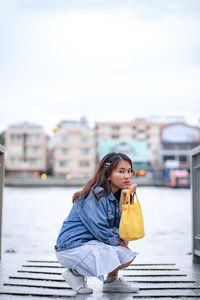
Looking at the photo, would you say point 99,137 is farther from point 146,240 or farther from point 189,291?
point 189,291

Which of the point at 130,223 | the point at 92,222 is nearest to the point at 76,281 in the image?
the point at 92,222

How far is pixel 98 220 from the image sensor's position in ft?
10.4

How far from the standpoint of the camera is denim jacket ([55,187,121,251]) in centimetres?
321

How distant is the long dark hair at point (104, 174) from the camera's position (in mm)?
3361

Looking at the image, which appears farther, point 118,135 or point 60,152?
point 118,135

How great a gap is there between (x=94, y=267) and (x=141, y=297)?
0.45m

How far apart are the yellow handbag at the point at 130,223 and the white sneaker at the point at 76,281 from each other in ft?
1.59

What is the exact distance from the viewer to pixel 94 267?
3.19 metres

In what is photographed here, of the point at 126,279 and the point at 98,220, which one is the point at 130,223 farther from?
the point at 126,279

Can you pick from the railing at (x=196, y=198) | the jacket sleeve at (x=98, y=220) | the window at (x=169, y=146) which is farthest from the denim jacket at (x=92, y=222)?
the window at (x=169, y=146)

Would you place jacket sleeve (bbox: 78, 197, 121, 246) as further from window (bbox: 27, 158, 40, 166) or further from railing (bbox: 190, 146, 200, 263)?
window (bbox: 27, 158, 40, 166)

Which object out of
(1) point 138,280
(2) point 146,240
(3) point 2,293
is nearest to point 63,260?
(3) point 2,293

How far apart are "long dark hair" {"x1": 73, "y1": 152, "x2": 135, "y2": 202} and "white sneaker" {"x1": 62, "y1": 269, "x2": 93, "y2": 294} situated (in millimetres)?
525

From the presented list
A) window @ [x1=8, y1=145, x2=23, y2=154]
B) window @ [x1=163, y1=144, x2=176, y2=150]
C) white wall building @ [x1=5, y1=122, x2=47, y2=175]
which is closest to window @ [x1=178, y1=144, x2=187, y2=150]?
window @ [x1=163, y1=144, x2=176, y2=150]
